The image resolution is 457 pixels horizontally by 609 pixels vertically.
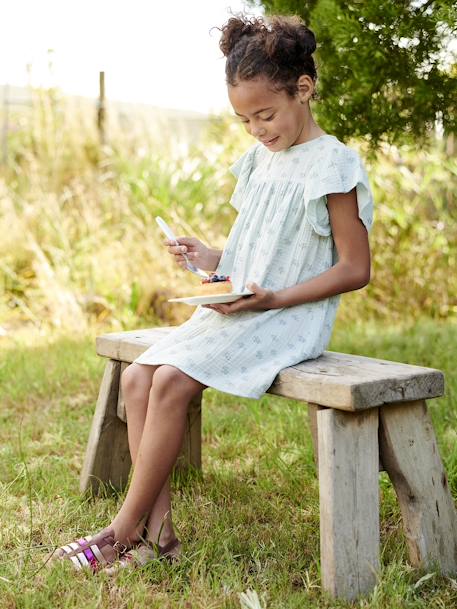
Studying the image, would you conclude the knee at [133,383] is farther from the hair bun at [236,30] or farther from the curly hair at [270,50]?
the hair bun at [236,30]

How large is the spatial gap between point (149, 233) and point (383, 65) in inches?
122

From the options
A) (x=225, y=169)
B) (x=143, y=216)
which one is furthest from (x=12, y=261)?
(x=225, y=169)

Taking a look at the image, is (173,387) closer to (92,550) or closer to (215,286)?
(215,286)

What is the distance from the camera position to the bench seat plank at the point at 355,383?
202 cm

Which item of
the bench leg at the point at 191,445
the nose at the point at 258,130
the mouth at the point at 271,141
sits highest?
the nose at the point at 258,130

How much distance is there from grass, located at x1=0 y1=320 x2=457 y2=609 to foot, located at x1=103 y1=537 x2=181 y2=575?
3cm

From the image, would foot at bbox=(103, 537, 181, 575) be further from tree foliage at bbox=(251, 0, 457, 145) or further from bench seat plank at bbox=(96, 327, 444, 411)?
tree foliage at bbox=(251, 0, 457, 145)

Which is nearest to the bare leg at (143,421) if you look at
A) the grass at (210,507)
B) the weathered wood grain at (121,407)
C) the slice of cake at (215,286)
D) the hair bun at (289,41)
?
the grass at (210,507)

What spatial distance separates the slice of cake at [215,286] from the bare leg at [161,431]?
0.23 metres

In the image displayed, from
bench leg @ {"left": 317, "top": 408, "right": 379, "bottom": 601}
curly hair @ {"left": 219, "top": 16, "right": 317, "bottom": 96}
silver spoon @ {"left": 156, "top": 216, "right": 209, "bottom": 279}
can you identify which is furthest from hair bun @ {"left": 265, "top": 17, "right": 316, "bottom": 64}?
bench leg @ {"left": 317, "top": 408, "right": 379, "bottom": 601}

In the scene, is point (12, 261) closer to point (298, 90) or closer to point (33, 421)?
point (33, 421)

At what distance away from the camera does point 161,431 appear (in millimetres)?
2230

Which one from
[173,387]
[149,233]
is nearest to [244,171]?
[173,387]

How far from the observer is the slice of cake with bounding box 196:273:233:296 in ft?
7.56
